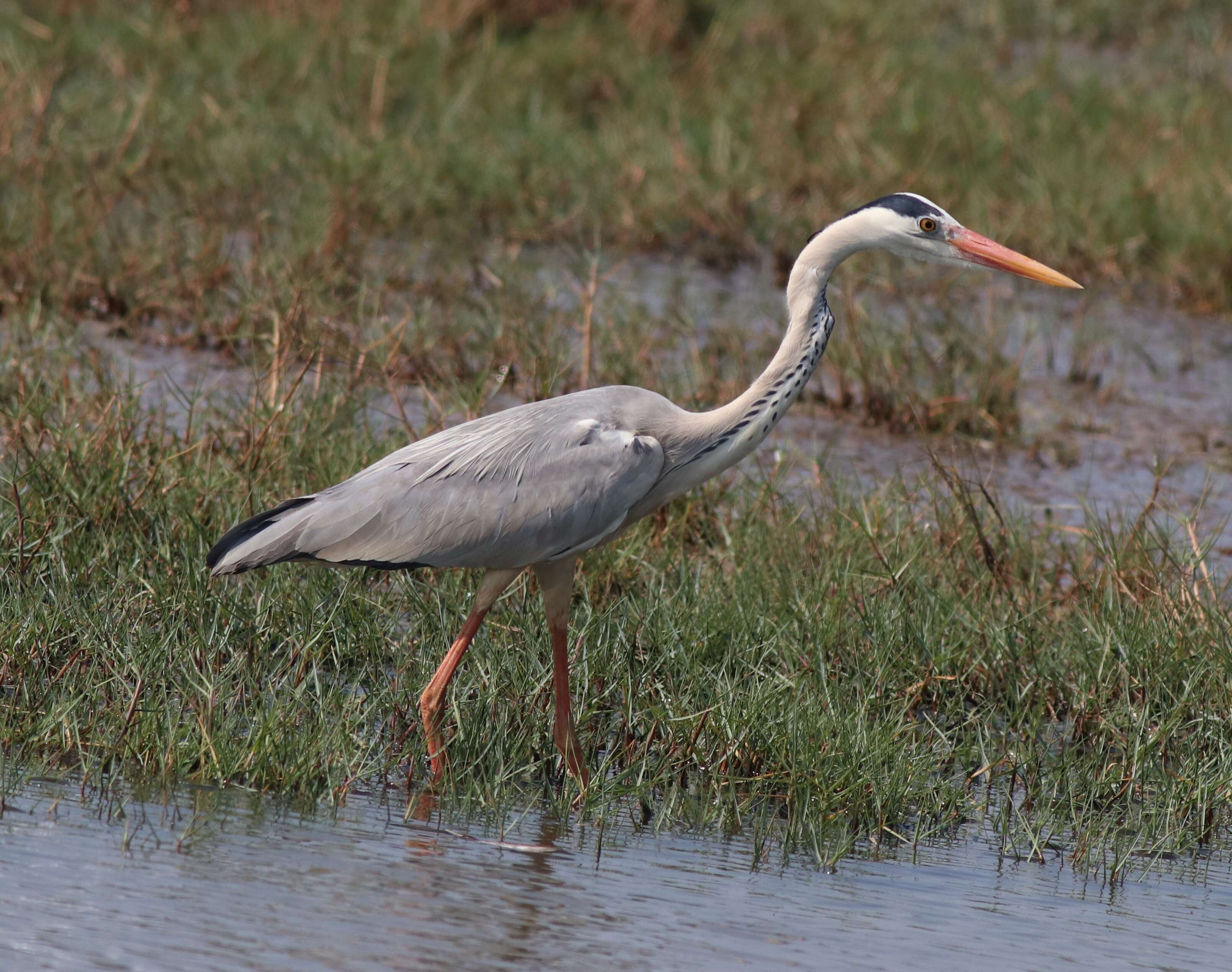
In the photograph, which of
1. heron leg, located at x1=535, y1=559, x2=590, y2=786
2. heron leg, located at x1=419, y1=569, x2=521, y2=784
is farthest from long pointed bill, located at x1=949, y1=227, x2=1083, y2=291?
heron leg, located at x1=419, y1=569, x2=521, y2=784

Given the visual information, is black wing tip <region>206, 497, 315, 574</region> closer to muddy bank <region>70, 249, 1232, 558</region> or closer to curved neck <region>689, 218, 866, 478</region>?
curved neck <region>689, 218, 866, 478</region>

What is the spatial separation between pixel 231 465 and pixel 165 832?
2193 mm

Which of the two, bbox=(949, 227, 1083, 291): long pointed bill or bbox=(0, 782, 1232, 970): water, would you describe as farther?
bbox=(949, 227, 1083, 291): long pointed bill

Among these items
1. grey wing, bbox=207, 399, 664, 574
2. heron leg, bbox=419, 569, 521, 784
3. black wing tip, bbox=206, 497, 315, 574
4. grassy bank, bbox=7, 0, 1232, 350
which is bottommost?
heron leg, bbox=419, 569, 521, 784

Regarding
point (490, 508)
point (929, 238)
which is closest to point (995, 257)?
point (929, 238)

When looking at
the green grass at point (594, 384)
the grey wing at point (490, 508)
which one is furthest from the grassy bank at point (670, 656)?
the grey wing at point (490, 508)

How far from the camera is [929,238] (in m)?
5.18

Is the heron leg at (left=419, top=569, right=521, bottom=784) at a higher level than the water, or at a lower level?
higher

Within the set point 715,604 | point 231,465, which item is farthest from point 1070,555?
point 231,465

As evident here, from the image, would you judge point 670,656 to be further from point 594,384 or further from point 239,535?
point 594,384

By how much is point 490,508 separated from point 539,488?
14 centimetres

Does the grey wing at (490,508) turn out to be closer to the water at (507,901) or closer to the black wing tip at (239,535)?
the black wing tip at (239,535)

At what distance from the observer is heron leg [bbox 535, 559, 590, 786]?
4.51m

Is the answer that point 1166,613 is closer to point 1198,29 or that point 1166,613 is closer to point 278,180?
point 278,180
